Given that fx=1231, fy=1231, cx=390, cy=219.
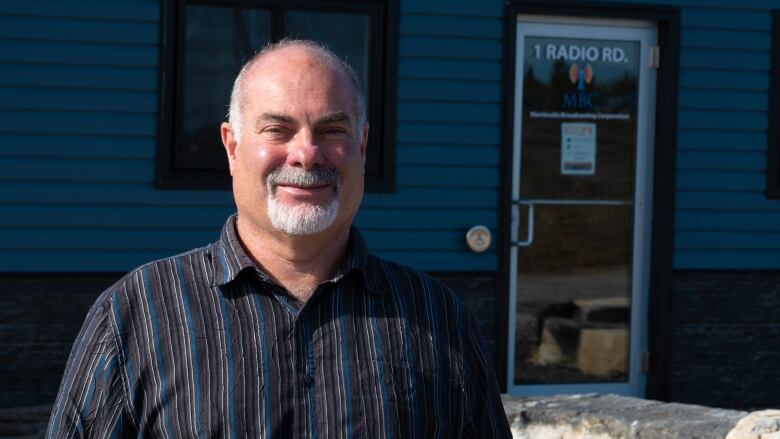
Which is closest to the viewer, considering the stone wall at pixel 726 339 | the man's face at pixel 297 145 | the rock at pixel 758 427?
the man's face at pixel 297 145

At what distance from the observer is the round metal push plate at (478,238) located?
24.2 feet

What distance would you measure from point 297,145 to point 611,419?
280 cm

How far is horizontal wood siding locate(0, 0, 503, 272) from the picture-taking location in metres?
6.71

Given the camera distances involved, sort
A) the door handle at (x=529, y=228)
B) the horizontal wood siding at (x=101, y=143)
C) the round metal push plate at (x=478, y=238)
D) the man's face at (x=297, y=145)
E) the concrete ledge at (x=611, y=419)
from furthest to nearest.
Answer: the door handle at (x=529, y=228), the round metal push plate at (x=478, y=238), the horizontal wood siding at (x=101, y=143), the concrete ledge at (x=611, y=419), the man's face at (x=297, y=145)

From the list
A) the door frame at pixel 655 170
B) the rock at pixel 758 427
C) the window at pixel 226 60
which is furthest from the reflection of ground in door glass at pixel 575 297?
the rock at pixel 758 427

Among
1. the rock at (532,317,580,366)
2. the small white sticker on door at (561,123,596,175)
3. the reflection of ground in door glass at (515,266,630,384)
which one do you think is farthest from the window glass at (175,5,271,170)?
the rock at (532,317,580,366)

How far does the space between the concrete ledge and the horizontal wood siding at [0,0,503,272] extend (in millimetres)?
2369

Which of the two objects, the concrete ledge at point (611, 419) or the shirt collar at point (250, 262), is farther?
the concrete ledge at point (611, 419)

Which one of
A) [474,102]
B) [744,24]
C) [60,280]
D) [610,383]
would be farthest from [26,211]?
[744,24]

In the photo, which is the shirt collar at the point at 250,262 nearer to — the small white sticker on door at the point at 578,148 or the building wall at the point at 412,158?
the building wall at the point at 412,158

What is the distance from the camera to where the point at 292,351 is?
94.9 inches

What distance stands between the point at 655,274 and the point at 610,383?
754 millimetres

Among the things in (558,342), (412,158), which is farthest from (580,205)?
(412,158)

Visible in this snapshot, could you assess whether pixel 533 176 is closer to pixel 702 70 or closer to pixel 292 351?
pixel 702 70
